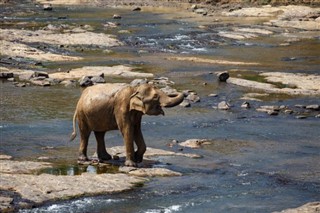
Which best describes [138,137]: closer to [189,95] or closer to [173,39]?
[189,95]

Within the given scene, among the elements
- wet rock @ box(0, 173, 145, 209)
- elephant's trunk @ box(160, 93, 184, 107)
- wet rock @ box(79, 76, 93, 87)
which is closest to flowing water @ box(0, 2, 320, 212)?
wet rock @ box(0, 173, 145, 209)

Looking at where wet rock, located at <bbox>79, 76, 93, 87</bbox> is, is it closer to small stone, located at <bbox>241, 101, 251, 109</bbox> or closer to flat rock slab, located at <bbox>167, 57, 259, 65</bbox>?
small stone, located at <bbox>241, 101, 251, 109</bbox>

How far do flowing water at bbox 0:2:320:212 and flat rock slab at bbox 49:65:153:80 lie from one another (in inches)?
52.7

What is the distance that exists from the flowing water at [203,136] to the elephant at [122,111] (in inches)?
31.6

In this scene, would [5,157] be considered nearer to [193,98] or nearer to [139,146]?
[139,146]

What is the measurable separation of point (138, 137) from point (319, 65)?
73.0ft

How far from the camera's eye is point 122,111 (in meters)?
18.2

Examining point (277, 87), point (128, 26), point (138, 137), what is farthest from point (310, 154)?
point (128, 26)

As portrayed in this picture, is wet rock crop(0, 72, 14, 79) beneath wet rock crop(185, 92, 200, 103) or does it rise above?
beneath

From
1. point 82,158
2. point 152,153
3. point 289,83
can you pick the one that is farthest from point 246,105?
point 82,158

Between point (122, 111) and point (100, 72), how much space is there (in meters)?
16.7

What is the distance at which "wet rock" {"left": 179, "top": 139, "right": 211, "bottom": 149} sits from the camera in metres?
21.4

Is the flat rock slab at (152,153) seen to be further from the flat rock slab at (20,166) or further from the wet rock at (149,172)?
the flat rock slab at (20,166)

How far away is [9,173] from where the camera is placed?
16.7 meters
